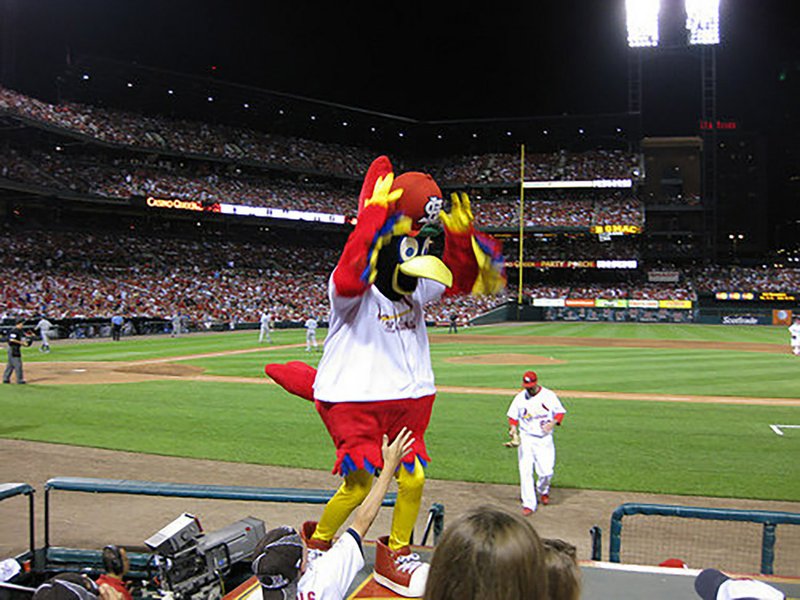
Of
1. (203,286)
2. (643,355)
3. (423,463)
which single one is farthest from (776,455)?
(203,286)

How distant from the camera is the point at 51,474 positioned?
883cm

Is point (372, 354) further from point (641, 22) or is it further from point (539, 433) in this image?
point (641, 22)

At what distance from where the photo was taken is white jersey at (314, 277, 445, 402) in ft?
12.5

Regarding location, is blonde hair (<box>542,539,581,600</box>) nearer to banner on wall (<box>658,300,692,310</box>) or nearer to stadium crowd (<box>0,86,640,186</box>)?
stadium crowd (<box>0,86,640,186</box>)

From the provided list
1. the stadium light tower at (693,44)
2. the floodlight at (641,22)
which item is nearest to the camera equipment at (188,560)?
the stadium light tower at (693,44)

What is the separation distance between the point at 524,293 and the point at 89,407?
4784 centimetres

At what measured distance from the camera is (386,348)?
390 centimetres

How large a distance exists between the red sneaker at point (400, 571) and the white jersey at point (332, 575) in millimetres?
1413

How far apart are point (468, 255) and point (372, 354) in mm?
981

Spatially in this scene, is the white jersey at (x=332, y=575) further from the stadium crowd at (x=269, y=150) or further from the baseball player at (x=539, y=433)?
the stadium crowd at (x=269, y=150)

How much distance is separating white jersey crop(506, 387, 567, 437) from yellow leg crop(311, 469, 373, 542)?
4.50 metres

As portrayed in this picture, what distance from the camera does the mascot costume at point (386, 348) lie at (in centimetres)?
368

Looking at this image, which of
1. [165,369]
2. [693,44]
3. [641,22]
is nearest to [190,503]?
[165,369]

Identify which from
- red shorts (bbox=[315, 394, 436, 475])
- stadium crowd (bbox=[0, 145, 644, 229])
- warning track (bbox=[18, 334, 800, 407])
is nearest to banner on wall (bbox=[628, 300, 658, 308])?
stadium crowd (bbox=[0, 145, 644, 229])
